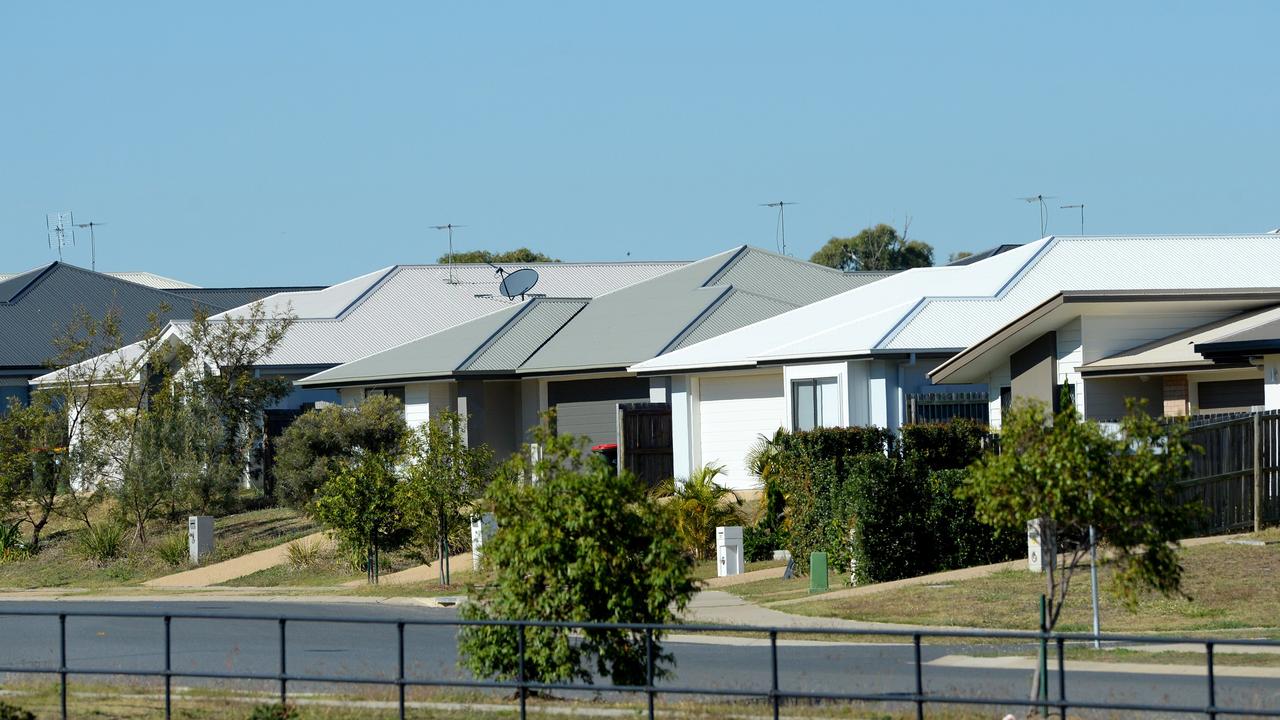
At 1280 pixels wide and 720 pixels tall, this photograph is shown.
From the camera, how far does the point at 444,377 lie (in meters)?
40.6

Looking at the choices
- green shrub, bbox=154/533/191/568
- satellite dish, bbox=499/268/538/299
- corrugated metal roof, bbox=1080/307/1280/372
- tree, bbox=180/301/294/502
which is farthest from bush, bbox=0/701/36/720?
satellite dish, bbox=499/268/538/299

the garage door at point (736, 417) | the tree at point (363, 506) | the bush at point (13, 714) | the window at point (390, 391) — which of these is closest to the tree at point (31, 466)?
the window at point (390, 391)

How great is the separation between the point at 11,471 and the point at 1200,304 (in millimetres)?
28240

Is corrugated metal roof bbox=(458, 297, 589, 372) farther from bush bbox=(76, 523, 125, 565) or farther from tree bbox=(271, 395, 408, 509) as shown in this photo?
bush bbox=(76, 523, 125, 565)

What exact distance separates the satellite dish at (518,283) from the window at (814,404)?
18.1 m

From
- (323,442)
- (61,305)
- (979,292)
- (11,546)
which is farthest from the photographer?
(61,305)

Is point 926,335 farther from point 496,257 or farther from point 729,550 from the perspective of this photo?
point 496,257

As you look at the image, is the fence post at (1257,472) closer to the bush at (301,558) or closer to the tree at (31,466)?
the bush at (301,558)

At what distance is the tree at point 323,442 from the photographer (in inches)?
1496

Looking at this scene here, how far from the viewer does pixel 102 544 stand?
1476 inches

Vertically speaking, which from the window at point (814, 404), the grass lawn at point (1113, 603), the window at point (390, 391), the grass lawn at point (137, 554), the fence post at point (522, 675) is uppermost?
the window at point (390, 391)

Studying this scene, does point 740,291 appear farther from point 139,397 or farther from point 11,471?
point 11,471

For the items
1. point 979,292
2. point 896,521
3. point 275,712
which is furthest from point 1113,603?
point 979,292

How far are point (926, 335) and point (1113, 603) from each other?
12823 millimetres
